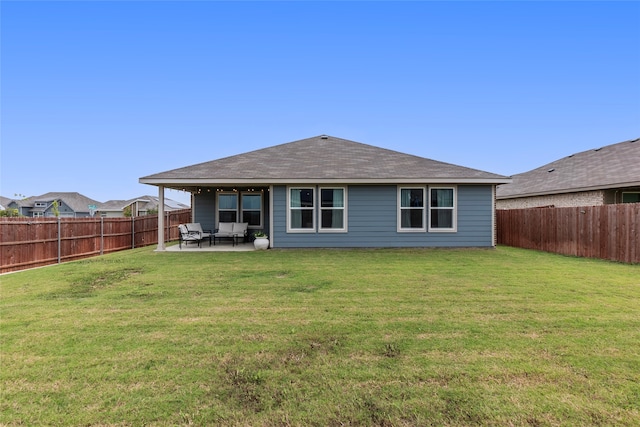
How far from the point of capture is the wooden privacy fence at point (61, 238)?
957cm

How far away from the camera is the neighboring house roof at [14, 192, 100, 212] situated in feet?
149

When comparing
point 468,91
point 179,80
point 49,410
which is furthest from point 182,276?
point 468,91

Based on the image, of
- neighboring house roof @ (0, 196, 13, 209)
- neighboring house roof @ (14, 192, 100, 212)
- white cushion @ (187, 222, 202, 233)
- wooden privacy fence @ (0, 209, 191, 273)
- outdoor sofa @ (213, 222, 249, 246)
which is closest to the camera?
wooden privacy fence @ (0, 209, 191, 273)

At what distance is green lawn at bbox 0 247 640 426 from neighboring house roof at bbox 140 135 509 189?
5.61 metres

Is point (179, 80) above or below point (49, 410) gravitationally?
above

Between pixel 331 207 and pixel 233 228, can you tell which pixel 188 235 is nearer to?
pixel 233 228

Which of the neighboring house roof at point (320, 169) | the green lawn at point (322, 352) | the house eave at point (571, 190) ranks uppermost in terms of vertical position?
the neighboring house roof at point (320, 169)

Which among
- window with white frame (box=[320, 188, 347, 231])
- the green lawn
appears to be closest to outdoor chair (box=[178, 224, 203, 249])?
window with white frame (box=[320, 188, 347, 231])

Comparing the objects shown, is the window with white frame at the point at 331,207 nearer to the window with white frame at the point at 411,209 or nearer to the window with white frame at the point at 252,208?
the window with white frame at the point at 411,209

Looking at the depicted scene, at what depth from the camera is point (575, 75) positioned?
18.2 m

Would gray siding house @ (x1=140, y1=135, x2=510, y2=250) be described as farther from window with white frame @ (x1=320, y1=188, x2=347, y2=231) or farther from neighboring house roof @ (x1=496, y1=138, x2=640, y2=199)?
neighboring house roof @ (x1=496, y1=138, x2=640, y2=199)

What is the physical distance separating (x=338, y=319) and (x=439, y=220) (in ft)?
29.2

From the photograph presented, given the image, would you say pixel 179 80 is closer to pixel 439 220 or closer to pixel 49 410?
pixel 439 220

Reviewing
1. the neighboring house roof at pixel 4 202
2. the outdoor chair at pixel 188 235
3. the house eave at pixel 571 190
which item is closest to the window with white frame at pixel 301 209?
the outdoor chair at pixel 188 235
